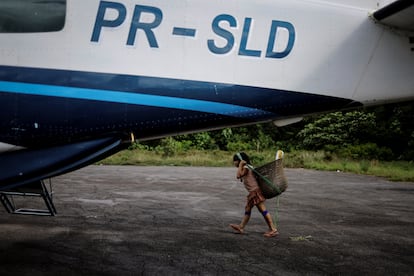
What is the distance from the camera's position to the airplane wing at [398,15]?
13.1ft

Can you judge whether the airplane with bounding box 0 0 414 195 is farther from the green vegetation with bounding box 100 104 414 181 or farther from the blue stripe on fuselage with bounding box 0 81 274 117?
the green vegetation with bounding box 100 104 414 181

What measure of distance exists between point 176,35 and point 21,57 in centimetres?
141

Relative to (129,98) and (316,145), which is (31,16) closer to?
(129,98)

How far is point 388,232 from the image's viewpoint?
23.4 ft

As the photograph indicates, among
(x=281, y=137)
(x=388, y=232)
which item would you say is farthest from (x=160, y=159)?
(x=388, y=232)

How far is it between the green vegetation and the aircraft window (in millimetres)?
18132

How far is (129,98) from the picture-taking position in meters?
4.02

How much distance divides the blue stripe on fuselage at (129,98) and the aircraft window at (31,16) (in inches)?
19.8

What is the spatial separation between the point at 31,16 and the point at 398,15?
3.42 meters

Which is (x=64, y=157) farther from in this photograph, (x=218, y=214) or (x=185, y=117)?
(x=218, y=214)

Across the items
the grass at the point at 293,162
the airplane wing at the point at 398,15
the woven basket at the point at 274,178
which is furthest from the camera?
the grass at the point at 293,162

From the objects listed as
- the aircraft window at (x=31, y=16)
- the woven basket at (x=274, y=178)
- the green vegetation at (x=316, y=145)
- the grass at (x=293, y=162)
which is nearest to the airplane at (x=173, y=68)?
the aircraft window at (x=31, y=16)

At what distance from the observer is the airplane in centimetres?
388

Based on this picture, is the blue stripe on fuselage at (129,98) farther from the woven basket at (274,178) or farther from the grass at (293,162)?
the grass at (293,162)
